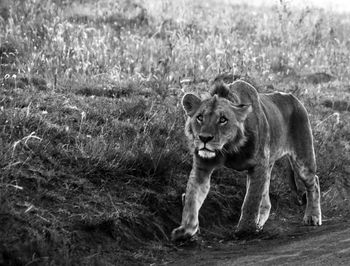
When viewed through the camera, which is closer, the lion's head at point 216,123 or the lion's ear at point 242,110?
the lion's head at point 216,123

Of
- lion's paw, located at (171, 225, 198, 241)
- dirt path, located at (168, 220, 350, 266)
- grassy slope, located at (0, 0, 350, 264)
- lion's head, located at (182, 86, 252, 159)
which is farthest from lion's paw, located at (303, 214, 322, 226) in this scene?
lion's paw, located at (171, 225, 198, 241)

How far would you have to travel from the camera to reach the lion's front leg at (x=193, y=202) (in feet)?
22.0

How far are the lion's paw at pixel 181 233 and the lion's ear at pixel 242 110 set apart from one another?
1.05 meters

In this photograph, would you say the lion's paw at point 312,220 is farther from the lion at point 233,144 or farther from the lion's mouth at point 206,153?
the lion's mouth at point 206,153

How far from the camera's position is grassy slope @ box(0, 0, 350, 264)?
6.37 m

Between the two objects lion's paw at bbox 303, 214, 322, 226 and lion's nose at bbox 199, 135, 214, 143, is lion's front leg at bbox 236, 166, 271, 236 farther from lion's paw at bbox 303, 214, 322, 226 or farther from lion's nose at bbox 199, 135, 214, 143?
lion's paw at bbox 303, 214, 322, 226

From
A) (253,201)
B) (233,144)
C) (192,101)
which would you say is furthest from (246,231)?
(192,101)

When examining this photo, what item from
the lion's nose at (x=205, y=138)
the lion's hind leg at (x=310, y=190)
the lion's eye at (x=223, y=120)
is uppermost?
the lion's eye at (x=223, y=120)

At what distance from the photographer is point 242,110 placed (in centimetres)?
698

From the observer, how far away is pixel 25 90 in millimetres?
8695

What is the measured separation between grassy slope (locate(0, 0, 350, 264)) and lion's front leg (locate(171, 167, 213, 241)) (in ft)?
0.68

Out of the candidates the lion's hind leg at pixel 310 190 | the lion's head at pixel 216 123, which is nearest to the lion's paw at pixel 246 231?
the lion's head at pixel 216 123

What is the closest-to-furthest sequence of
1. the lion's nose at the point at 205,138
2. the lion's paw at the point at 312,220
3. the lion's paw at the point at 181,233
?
the lion's nose at the point at 205,138 < the lion's paw at the point at 181,233 < the lion's paw at the point at 312,220

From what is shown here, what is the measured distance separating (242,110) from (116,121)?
1.88 m
